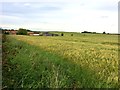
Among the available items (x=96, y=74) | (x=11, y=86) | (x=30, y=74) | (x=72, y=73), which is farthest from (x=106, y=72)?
(x=11, y=86)

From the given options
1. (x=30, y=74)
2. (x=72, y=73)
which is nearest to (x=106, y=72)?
(x=72, y=73)

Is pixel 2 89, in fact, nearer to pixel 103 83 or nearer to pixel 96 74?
pixel 103 83

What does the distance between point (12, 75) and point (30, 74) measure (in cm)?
58

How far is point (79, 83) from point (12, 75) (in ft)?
5.97

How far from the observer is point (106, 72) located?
8758mm

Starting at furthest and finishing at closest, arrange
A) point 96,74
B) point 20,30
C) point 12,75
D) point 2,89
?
point 20,30 → point 96,74 → point 12,75 → point 2,89

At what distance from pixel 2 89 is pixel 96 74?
11.7ft

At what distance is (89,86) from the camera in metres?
6.99

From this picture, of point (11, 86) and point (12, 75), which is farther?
point (12, 75)

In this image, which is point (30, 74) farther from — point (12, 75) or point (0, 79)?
point (0, 79)

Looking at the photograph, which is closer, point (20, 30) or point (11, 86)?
point (11, 86)

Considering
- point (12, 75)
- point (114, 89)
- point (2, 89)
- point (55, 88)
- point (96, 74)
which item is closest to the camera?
point (2, 89)

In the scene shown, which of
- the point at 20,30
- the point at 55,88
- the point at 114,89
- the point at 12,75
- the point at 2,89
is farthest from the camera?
the point at 20,30

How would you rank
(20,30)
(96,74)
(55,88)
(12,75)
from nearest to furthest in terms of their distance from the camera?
(55,88) < (12,75) < (96,74) < (20,30)
